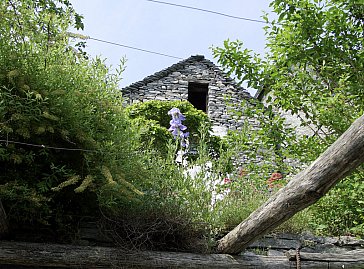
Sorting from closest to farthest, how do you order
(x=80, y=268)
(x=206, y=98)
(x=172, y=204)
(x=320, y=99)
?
(x=80, y=268)
(x=172, y=204)
(x=320, y=99)
(x=206, y=98)

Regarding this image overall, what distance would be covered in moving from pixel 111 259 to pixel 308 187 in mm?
1131

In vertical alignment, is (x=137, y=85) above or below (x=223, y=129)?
above

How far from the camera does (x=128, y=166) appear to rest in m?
2.56

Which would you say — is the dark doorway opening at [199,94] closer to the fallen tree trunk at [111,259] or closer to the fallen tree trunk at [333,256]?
the fallen tree trunk at [333,256]

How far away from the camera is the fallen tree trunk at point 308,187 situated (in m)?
1.90

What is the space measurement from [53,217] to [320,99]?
85.9 inches

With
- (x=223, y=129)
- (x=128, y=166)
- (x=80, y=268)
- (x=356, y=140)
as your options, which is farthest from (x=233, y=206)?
Result: (x=223, y=129)

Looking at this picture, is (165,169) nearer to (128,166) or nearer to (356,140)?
(128,166)

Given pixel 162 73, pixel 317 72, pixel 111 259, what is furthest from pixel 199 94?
pixel 111 259

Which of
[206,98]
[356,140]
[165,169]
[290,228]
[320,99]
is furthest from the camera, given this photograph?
[206,98]

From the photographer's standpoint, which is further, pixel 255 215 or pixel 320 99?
pixel 320 99

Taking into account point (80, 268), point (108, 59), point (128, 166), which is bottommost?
point (80, 268)

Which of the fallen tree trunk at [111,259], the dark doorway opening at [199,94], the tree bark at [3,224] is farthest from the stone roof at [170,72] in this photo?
the tree bark at [3,224]

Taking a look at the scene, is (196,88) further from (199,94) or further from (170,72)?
(170,72)
